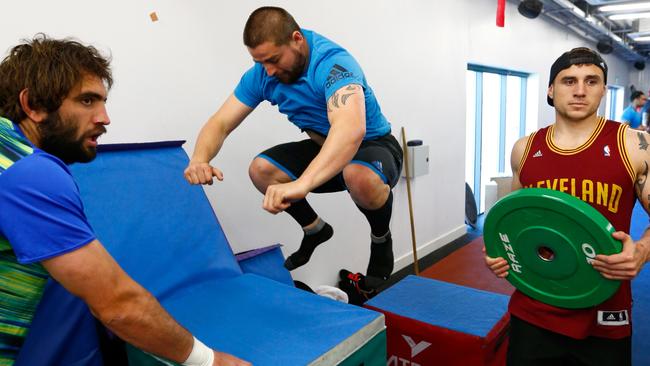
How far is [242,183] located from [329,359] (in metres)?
1.67

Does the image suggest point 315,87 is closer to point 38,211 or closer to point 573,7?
point 38,211

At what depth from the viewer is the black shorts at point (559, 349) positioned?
144cm

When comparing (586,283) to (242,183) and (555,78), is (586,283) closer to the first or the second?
(555,78)

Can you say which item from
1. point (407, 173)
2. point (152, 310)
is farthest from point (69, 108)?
point (407, 173)

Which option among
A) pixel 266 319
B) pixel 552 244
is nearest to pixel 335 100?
pixel 266 319

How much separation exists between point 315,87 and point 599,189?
100 centimetres

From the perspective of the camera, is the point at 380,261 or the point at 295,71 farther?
the point at 380,261

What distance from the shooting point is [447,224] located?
4891mm

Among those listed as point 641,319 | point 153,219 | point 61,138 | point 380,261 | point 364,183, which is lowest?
point 641,319

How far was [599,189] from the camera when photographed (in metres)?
1.42

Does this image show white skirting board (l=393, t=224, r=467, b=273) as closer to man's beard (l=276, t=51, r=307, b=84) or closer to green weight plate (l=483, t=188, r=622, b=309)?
green weight plate (l=483, t=188, r=622, b=309)

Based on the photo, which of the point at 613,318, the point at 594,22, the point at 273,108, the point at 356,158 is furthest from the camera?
the point at 594,22

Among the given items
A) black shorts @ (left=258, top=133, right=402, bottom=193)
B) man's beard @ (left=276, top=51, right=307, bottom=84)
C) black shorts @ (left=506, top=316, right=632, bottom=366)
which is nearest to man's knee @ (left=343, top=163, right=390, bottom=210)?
black shorts @ (left=258, top=133, right=402, bottom=193)

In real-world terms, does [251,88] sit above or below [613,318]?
above
